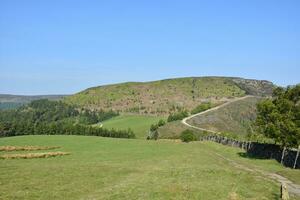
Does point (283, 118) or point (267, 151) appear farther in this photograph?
point (267, 151)

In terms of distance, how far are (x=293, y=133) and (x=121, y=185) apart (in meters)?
32.9

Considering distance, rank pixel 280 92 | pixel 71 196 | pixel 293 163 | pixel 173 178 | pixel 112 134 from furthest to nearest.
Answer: pixel 112 134, pixel 280 92, pixel 293 163, pixel 173 178, pixel 71 196

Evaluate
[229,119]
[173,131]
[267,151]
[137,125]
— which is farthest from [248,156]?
[137,125]

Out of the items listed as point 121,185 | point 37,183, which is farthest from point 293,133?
point 37,183

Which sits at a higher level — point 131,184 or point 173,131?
point 173,131

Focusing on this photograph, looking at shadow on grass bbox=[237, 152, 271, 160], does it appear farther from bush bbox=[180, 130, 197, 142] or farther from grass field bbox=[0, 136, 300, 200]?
bush bbox=[180, 130, 197, 142]

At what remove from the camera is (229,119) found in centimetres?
14688

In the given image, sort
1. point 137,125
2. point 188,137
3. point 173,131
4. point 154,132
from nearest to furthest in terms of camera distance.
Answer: point 188,137
point 173,131
point 154,132
point 137,125

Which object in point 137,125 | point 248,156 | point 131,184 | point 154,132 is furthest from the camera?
point 137,125

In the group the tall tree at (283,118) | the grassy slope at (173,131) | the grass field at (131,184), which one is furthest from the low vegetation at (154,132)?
the grass field at (131,184)

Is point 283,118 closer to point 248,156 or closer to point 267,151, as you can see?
point 267,151

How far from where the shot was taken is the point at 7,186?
2911 cm

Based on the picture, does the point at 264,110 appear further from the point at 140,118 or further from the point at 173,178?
the point at 140,118

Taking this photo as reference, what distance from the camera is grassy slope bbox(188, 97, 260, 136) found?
135750 millimetres
